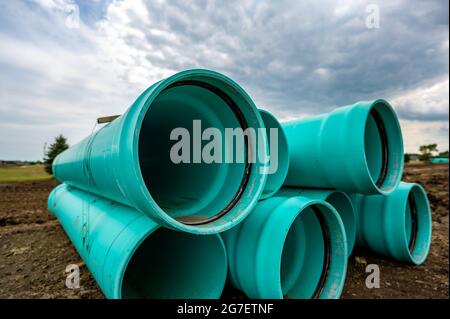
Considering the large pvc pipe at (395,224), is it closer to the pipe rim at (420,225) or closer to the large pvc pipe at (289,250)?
the pipe rim at (420,225)

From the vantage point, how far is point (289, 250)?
9.82 ft

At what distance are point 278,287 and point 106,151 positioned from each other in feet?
4.98

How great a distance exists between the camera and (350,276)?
319 cm

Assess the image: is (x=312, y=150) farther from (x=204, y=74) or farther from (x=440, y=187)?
(x=440, y=187)

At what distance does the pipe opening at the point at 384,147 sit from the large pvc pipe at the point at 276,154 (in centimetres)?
112

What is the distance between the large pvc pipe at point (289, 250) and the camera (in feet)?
6.64

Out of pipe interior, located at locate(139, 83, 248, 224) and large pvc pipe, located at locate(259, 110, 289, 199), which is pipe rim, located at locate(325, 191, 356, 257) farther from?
pipe interior, located at locate(139, 83, 248, 224)

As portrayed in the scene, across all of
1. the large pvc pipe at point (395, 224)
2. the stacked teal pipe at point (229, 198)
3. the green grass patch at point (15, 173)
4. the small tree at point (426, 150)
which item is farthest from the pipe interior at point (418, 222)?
the small tree at point (426, 150)

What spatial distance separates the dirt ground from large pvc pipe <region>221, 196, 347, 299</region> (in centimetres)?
43

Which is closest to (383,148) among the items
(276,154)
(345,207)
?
(345,207)

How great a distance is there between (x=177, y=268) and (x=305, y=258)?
4.39ft

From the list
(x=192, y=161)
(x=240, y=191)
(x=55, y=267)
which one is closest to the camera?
(x=240, y=191)

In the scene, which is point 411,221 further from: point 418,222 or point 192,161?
point 192,161
